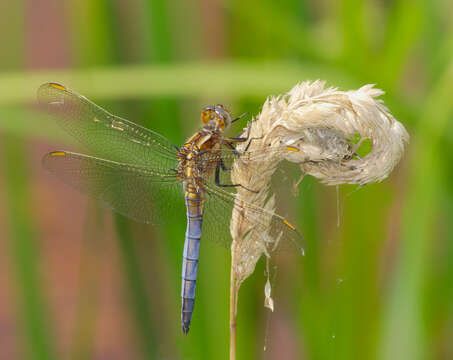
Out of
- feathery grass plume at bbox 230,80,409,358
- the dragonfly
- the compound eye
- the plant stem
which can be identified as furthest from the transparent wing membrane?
the plant stem

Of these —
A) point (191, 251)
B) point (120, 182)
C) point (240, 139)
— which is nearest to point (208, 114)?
point (240, 139)

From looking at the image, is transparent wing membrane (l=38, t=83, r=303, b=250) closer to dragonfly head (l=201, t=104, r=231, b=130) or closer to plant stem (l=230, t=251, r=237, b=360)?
dragonfly head (l=201, t=104, r=231, b=130)

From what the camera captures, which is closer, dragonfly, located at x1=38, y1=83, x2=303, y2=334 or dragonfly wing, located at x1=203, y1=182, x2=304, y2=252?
dragonfly wing, located at x1=203, y1=182, x2=304, y2=252

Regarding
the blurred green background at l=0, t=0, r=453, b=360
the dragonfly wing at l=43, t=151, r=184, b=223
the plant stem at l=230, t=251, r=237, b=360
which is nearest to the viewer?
the plant stem at l=230, t=251, r=237, b=360

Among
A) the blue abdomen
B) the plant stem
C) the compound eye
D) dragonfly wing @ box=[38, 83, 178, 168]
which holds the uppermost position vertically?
the compound eye

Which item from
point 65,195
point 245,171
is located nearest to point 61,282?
point 65,195

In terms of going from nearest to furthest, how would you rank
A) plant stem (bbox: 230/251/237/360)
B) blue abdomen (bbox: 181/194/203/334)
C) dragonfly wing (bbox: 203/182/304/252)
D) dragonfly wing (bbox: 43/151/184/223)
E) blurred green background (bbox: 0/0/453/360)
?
plant stem (bbox: 230/251/237/360), dragonfly wing (bbox: 203/182/304/252), blue abdomen (bbox: 181/194/203/334), dragonfly wing (bbox: 43/151/184/223), blurred green background (bbox: 0/0/453/360)

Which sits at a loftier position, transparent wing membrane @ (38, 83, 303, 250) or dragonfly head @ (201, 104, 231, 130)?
dragonfly head @ (201, 104, 231, 130)

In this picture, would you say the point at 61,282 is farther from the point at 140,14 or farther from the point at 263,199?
the point at 263,199
